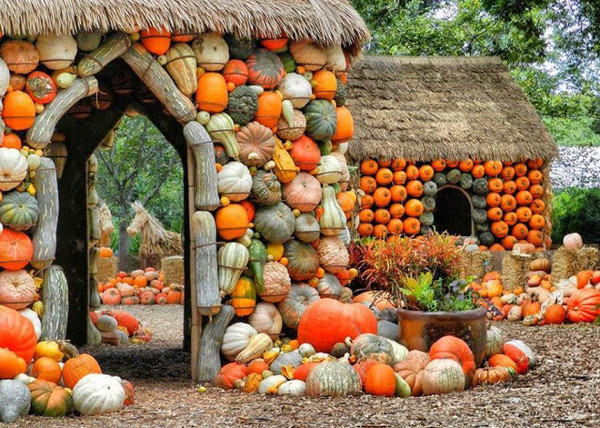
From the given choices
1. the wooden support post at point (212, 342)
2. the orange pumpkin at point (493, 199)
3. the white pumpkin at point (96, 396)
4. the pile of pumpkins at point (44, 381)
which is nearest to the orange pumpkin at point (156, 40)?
the wooden support post at point (212, 342)

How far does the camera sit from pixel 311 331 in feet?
28.6

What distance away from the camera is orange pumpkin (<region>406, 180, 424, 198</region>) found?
1634 cm

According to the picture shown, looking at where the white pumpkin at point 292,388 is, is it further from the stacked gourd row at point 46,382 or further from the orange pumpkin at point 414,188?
the orange pumpkin at point 414,188

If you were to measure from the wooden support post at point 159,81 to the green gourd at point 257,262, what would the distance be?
120 cm

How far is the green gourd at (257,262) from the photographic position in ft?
29.8

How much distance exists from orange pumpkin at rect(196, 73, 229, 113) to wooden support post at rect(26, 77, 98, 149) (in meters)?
0.88

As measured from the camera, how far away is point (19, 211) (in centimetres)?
814

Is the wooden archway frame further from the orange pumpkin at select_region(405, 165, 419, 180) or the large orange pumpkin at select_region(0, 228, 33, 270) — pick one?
the orange pumpkin at select_region(405, 165, 419, 180)

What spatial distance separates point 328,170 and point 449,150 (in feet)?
22.9

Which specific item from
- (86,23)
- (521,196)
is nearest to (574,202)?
(521,196)

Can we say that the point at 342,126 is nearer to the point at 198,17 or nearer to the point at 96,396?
the point at 198,17

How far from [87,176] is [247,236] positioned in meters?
3.05

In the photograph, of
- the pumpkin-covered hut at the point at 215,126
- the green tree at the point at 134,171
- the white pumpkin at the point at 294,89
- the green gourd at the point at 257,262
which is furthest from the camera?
the green tree at the point at 134,171

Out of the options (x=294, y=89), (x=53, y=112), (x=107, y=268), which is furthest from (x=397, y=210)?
(x=53, y=112)
